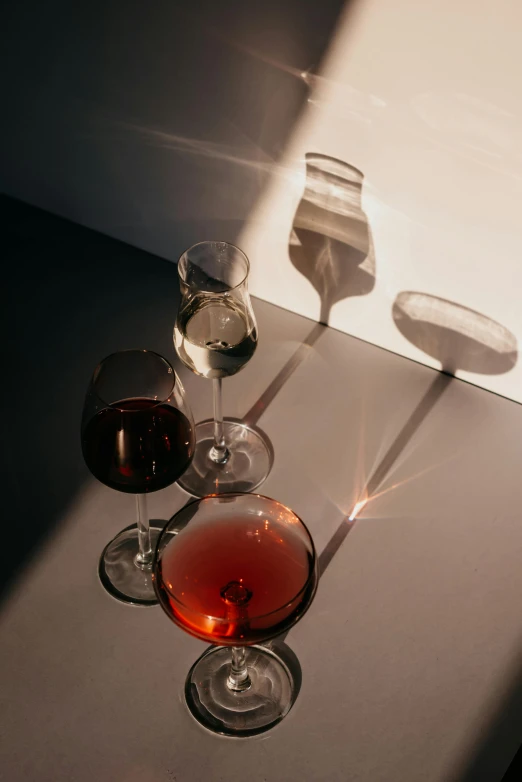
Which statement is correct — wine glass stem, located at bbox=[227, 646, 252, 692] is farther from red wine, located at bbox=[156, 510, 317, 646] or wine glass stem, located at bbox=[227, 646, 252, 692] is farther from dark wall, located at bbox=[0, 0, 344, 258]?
dark wall, located at bbox=[0, 0, 344, 258]

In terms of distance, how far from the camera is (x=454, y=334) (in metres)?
1.22

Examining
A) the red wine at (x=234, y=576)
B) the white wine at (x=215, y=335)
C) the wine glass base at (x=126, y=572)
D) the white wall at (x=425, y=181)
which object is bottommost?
the wine glass base at (x=126, y=572)

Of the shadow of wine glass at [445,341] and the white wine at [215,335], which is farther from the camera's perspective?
the shadow of wine glass at [445,341]

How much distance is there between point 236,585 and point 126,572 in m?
0.22

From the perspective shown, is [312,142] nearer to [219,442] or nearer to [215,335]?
[215,335]

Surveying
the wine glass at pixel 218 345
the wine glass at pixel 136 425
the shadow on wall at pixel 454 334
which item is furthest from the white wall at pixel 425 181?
the wine glass at pixel 136 425

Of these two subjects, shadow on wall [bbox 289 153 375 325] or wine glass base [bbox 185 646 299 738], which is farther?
shadow on wall [bbox 289 153 375 325]

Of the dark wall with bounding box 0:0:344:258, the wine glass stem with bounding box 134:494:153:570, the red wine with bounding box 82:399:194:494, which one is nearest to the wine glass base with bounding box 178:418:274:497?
the wine glass stem with bounding box 134:494:153:570

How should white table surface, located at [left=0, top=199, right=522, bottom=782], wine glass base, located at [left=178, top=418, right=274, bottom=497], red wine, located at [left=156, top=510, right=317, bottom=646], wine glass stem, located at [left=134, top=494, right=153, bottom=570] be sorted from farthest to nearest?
1. wine glass base, located at [left=178, top=418, right=274, bottom=497]
2. wine glass stem, located at [left=134, top=494, right=153, bottom=570]
3. white table surface, located at [left=0, top=199, right=522, bottom=782]
4. red wine, located at [left=156, top=510, right=317, bottom=646]

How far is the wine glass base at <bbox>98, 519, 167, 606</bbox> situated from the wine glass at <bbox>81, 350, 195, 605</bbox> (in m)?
0.10

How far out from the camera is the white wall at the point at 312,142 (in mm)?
1025

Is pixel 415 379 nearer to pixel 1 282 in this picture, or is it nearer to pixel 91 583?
pixel 91 583

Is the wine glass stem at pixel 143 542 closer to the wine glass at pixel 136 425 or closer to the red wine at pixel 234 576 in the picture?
the wine glass at pixel 136 425

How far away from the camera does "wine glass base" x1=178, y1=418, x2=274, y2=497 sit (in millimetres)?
1118
